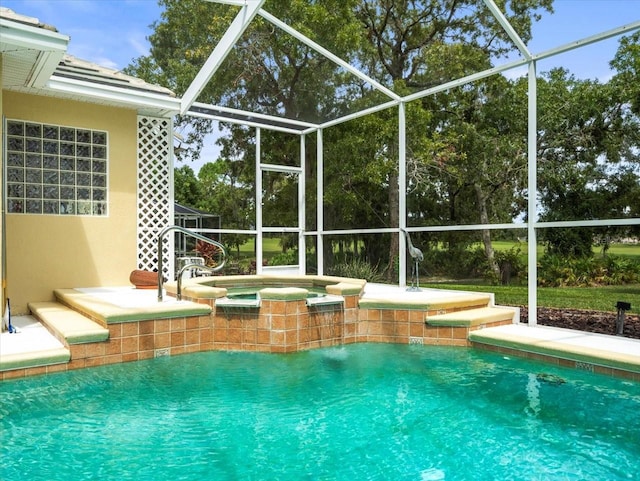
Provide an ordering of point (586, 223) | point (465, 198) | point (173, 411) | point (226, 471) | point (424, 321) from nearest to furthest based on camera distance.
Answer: point (226, 471), point (173, 411), point (586, 223), point (424, 321), point (465, 198)

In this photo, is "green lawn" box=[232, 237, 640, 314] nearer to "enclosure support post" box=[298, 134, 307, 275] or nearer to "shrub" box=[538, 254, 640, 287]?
"shrub" box=[538, 254, 640, 287]

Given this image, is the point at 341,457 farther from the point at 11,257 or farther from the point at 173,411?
the point at 11,257

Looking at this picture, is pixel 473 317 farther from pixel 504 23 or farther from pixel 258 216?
pixel 258 216

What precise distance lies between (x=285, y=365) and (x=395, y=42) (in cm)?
1134

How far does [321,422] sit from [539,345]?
2559mm

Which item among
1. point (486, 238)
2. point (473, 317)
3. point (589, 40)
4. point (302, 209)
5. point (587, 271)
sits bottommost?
point (473, 317)

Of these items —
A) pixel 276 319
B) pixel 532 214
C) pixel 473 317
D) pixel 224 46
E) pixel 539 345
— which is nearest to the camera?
pixel 539 345

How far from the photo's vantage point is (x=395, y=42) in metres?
13.6

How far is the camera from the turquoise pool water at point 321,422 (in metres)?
2.58

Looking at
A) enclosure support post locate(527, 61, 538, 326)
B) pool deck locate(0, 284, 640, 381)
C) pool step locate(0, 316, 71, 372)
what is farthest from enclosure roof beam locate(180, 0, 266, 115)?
pool step locate(0, 316, 71, 372)

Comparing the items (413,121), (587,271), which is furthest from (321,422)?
(587,271)

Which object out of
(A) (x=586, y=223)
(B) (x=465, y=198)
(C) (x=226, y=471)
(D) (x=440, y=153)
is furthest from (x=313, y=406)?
(B) (x=465, y=198)

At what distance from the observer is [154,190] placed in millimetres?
7898

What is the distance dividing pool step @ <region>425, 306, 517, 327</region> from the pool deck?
4.5 inches
